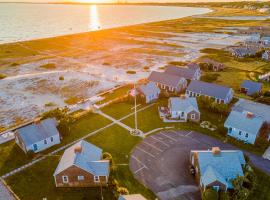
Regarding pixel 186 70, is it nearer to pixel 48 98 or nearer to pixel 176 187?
pixel 48 98

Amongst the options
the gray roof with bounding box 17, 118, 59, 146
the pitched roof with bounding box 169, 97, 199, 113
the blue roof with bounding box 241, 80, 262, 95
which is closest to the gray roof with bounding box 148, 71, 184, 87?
the pitched roof with bounding box 169, 97, 199, 113

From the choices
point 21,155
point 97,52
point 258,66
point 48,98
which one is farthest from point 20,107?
point 258,66

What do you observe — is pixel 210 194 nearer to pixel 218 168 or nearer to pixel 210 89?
pixel 218 168

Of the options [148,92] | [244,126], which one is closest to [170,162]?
[244,126]

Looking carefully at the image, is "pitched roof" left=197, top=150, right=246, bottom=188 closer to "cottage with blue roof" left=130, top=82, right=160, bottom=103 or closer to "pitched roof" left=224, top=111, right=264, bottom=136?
"pitched roof" left=224, top=111, right=264, bottom=136

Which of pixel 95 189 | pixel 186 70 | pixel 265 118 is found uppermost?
pixel 186 70

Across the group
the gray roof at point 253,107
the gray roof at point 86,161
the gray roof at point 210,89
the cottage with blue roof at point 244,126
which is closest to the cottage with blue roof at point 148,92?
the gray roof at point 210,89
